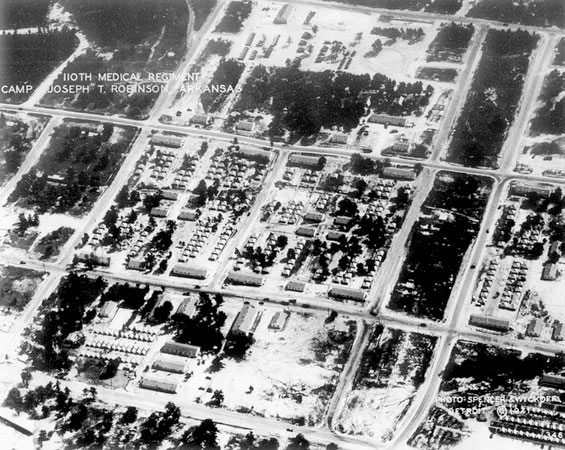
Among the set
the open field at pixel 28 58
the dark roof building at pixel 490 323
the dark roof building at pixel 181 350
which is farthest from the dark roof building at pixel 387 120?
the open field at pixel 28 58

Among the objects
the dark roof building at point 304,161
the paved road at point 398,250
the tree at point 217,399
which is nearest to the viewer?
the tree at point 217,399

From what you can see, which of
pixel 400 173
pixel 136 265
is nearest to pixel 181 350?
pixel 136 265

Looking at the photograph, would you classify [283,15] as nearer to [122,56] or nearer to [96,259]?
[122,56]

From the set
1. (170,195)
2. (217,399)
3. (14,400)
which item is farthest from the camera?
(170,195)

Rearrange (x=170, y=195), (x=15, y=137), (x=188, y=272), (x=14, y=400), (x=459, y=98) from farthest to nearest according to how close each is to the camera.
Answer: (x=15, y=137) < (x=459, y=98) < (x=170, y=195) < (x=188, y=272) < (x=14, y=400)

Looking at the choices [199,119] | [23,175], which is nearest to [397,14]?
[199,119]

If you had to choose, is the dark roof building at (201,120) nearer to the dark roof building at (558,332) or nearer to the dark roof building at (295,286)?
the dark roof building at (295,286)

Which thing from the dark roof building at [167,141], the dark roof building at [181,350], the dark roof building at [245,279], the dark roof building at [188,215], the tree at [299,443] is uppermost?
the dark roof building at [167,141]

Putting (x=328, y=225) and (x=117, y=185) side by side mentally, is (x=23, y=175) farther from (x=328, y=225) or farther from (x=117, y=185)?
(x=328, y=225)
